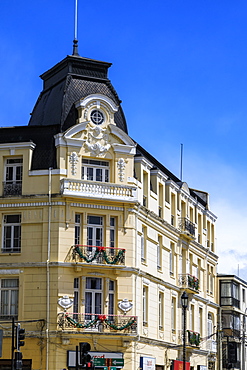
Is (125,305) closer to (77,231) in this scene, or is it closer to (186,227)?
(77,231)

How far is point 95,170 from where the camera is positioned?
51.1 meters

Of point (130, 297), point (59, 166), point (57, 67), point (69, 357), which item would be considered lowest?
point (69, 357)

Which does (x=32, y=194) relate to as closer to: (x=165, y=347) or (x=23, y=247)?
(x=23, y=247)

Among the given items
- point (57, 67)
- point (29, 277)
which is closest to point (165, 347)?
point (29, 277)

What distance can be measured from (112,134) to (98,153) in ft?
5.37

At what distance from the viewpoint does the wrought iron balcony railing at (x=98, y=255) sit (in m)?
49.0

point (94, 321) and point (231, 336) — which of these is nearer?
point (94, 321)

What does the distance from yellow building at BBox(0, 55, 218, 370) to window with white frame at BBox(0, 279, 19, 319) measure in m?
0.06

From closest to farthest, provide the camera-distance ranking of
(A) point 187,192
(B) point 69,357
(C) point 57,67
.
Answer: (B) point 69,357 < (C) point 57,67 < (A) point 187,192

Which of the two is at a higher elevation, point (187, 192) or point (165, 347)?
point (187, 192)

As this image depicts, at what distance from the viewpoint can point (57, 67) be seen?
54.5 metres

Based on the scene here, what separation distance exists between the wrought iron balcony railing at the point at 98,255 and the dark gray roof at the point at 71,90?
779 cm

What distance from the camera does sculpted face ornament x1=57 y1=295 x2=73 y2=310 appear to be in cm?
4803

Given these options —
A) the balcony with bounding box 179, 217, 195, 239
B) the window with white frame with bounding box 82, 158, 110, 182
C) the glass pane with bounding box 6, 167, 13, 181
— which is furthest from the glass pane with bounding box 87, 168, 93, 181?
the balcony with bounding box 179, 217, 195, 239
